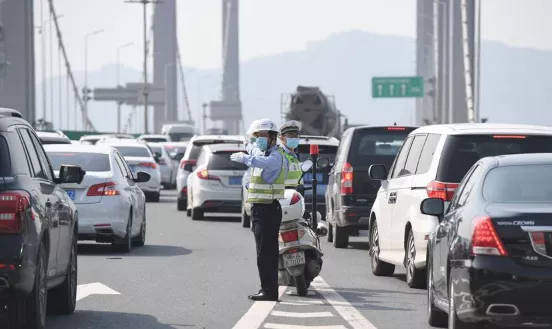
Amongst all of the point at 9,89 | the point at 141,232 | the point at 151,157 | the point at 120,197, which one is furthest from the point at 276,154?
the point at 9,89

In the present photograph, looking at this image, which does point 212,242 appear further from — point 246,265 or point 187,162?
point 187,162

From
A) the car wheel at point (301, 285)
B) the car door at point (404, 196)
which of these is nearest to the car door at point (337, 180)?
the car door at point (404, 196)

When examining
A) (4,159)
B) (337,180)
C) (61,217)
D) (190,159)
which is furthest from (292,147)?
(190,159)

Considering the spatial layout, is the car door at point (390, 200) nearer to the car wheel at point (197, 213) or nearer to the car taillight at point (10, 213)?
the car taillight at point (10, 213)

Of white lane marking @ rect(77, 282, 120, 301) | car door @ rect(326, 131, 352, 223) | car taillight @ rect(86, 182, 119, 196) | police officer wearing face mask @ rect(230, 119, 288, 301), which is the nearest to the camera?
police officer wearing face mask @ rect(230, 119, 288, 301)

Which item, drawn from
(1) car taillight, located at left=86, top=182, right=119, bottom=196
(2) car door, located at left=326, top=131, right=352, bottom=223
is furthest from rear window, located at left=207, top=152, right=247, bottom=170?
(1) car taillight, located at left=86, top=182, right=119, bottom=196

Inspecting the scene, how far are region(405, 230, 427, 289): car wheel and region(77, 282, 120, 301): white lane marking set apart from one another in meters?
2.94

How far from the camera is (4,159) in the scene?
441 inches

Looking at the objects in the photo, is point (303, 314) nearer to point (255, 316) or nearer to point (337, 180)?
point (255, 316)

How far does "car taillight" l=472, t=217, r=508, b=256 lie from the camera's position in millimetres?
10227

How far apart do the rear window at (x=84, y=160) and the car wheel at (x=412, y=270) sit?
6631 millimetres

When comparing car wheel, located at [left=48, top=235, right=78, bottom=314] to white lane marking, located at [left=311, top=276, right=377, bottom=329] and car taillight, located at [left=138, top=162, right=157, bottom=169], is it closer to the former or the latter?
white lane marking, located at [left=311, top=276, right=377, bottom=329]

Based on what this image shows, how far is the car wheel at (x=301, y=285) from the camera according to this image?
595 inches

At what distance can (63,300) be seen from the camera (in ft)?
43.5
